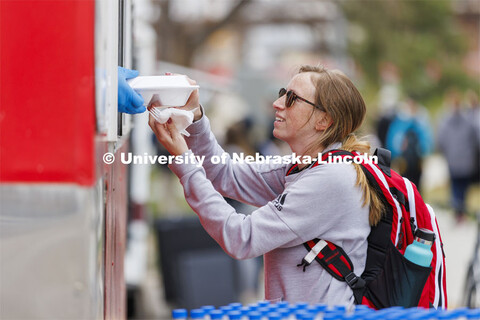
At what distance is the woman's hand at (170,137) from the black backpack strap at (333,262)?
54 cm

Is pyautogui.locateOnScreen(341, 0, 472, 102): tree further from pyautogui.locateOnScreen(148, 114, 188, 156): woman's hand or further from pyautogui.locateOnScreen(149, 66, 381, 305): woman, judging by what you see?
pyautogui.locateOnScreen(148, 114, 188, 156): woman's hand

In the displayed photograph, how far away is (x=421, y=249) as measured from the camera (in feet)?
9.29

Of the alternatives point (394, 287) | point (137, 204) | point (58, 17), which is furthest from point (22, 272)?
point (137, 204)

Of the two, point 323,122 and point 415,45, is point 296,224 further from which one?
point 415,45

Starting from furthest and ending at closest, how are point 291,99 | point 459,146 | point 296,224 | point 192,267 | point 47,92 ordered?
1. point 459,146
2. point 192,267
3. point 291,99
4. point 296,224
5. point 47,92

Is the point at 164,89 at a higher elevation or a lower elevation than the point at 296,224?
higher

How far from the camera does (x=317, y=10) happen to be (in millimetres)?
24672

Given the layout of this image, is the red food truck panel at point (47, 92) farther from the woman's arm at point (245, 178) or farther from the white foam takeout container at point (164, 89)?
the woman's arm at point (245, 178)

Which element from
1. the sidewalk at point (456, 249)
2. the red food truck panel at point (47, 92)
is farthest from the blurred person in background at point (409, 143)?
the red food truck panel at point (47, 92)

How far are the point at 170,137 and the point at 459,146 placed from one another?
1115cm

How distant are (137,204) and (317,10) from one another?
54.8 feet

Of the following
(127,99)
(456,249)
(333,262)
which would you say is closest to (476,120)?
(456,249)

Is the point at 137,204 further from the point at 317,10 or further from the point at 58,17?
the point at 317,10

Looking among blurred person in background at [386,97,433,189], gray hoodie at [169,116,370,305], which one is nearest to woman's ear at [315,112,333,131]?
gray hoodie at [169,116,370,305]
